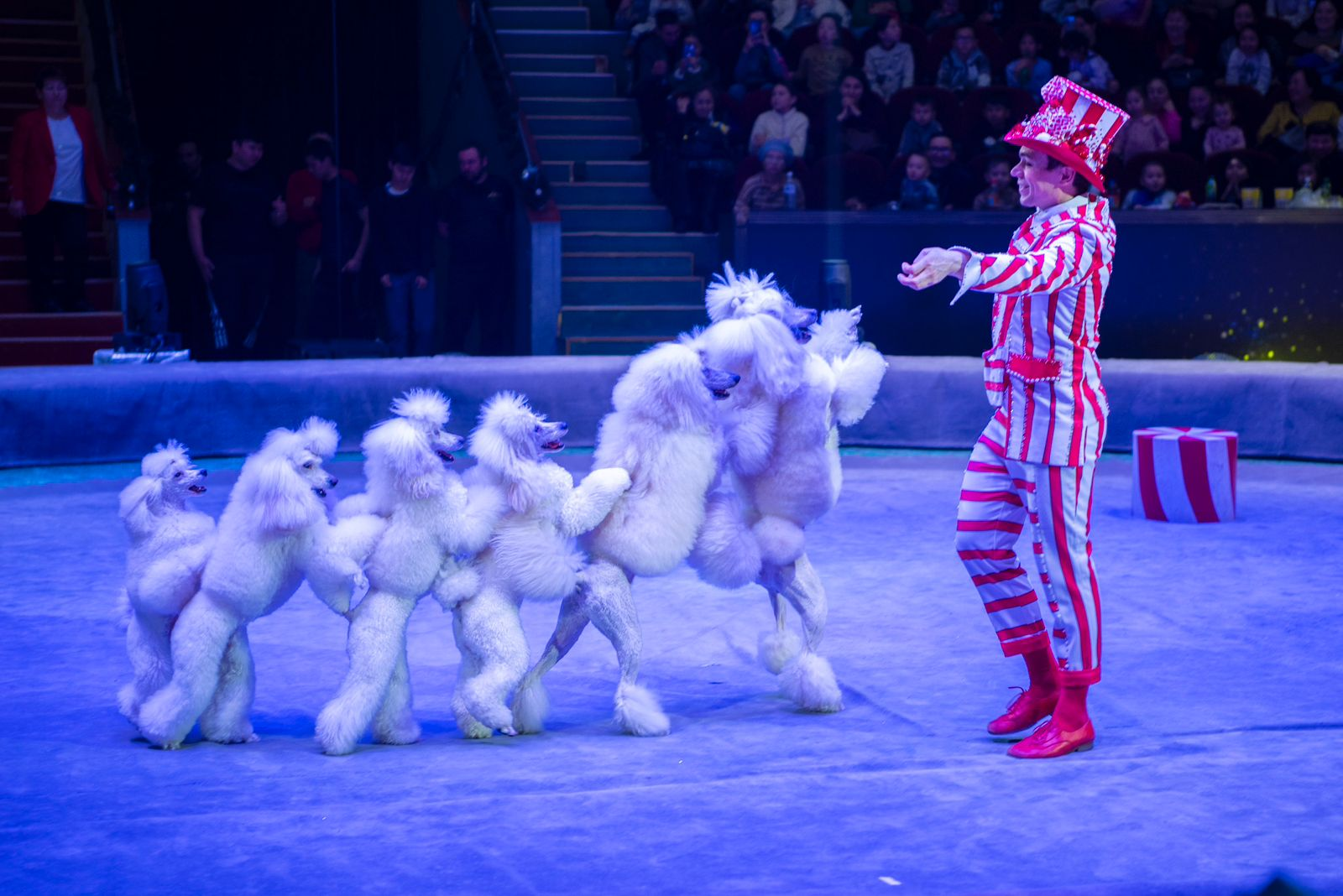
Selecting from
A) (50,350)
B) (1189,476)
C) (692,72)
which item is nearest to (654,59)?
(692,72)

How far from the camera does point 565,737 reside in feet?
15.7

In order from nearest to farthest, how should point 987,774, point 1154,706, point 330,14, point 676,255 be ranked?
point 987,774 < point 1154,706 < point 676,255 < point 330,14

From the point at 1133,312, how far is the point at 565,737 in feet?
30.4

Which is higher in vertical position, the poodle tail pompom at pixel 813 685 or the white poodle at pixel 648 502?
the white poodle at pixel 648 502

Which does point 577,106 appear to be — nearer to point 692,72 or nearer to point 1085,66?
point 692,72

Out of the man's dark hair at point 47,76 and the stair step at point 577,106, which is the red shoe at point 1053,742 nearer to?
the man's dark hair at point 47,76

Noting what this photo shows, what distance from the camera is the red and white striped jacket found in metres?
4.44

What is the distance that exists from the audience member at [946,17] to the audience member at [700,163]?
8.01 ft

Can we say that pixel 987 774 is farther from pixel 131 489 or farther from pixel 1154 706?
pixel 131 489

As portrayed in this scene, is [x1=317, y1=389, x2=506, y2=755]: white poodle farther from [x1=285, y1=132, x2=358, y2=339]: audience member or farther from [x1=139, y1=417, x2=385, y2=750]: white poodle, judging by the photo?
[x1=285, y1=132, x2=358, y2=339]: audience member

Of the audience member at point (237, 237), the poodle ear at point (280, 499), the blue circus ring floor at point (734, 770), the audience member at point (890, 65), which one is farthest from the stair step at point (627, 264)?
the poodle ear at point (280, 499)

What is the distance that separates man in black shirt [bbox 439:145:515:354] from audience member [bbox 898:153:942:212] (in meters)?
3.26

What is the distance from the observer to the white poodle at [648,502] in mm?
4797

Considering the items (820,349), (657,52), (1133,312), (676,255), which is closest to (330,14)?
(657,52)
